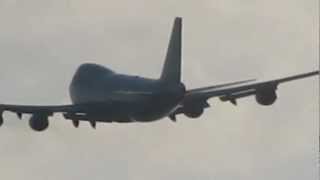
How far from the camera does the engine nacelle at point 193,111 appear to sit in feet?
454

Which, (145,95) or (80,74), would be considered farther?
(80,74)

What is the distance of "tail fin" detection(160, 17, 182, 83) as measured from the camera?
133125 millimetres

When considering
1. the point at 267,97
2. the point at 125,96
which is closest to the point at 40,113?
the point at 125,96

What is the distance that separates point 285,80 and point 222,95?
643 centimetres

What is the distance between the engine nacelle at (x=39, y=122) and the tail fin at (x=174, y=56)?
11901 mm

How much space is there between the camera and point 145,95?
13612 centimetres

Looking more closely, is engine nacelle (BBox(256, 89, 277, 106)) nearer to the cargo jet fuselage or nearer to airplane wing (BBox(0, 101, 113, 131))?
the cargo jet fuselage

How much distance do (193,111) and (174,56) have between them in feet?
22.4

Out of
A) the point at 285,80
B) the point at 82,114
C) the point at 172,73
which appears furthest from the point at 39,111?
the point at 285,80

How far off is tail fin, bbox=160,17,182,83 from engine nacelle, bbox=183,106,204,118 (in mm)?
5424

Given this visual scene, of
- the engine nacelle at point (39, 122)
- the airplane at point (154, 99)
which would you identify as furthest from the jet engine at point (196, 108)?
the engine nacelle at point (39, 122)

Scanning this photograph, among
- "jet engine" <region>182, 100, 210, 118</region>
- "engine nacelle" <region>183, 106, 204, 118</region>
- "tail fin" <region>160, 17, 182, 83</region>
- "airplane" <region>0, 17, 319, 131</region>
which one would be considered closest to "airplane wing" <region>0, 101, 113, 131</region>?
"airplane" <region>0, 17, 319, 131</region>

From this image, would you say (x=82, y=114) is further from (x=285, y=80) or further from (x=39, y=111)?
(x=285, y=80)

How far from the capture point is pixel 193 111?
455 feet
